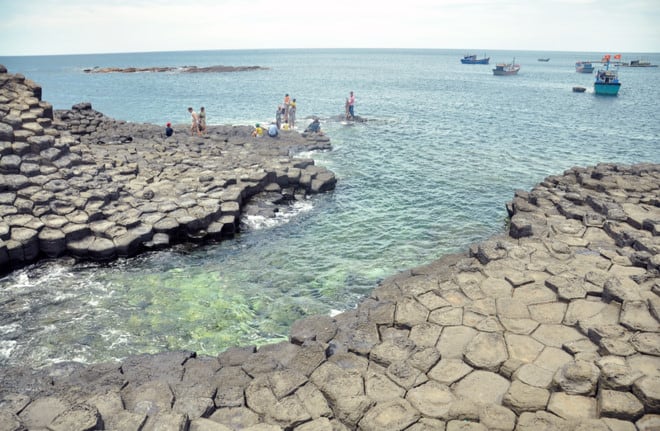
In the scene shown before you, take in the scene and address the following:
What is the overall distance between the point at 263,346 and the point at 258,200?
9.43 m

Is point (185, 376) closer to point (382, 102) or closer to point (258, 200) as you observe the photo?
point (258, 200)

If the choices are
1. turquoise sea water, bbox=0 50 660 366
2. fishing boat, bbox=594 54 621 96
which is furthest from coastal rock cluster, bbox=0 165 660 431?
fishing boat, bbox=594 54 621 96

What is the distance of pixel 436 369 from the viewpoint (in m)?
7.39

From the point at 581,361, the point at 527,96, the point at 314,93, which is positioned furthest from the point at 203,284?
the point at 527,96

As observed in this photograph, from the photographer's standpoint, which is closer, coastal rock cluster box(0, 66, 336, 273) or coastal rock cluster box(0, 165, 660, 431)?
coastal rock cluster box(0, 165, 660, 431)

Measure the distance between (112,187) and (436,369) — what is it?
1304cm

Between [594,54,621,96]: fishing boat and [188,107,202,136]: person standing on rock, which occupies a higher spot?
[594,54,621,96]: fishing boat

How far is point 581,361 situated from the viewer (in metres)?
6.93

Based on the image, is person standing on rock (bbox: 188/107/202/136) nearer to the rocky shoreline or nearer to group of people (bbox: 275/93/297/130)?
group of people (bbox: 275/93/297/130)

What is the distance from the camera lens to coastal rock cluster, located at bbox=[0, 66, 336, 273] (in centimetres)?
1299

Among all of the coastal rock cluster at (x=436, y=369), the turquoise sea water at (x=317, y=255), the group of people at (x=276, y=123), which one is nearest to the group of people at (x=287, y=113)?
the group of people at (x=276, y=123)

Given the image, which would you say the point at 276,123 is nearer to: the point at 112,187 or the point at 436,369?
the point at 112,187

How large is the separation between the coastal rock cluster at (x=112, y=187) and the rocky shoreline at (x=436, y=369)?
5524mm

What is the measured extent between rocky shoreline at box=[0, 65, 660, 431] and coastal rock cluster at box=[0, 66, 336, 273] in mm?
5524
